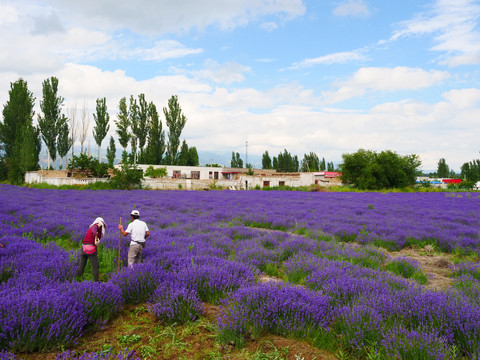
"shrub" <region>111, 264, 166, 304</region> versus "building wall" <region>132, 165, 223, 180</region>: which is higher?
"building wall" <region>132, 165, 223, 180</region>

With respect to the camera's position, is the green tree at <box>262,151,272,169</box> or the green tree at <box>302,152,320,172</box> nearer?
the green tree at <box>262,151,272,169</box>

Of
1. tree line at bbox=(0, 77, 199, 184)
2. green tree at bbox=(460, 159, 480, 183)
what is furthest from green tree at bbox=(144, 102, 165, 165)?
green tree at bbox=(460, 159, 480, 183)

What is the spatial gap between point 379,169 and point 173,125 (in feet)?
121

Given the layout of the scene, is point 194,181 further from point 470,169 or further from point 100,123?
point 470,169

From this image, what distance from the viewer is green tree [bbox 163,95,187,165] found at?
55.6 m

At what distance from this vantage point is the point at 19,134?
41.7 m

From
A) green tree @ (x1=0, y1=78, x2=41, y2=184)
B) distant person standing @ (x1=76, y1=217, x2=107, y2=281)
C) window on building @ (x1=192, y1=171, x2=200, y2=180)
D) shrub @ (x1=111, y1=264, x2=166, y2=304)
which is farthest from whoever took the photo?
window on building @ (x1=192, y1=171, x2=200, y2=180)

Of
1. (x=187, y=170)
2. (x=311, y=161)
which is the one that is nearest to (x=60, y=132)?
(x=187, y=170)

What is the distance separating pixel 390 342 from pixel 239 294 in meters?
1.62

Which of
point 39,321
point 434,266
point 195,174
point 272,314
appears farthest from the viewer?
point 195,174

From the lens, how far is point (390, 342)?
253 cm

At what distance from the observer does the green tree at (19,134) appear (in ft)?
129

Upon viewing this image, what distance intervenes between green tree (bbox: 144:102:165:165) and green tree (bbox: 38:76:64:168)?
14.1 m

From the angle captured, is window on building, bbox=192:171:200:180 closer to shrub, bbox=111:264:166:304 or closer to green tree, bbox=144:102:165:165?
green tree, bbox=144:102:165:165
